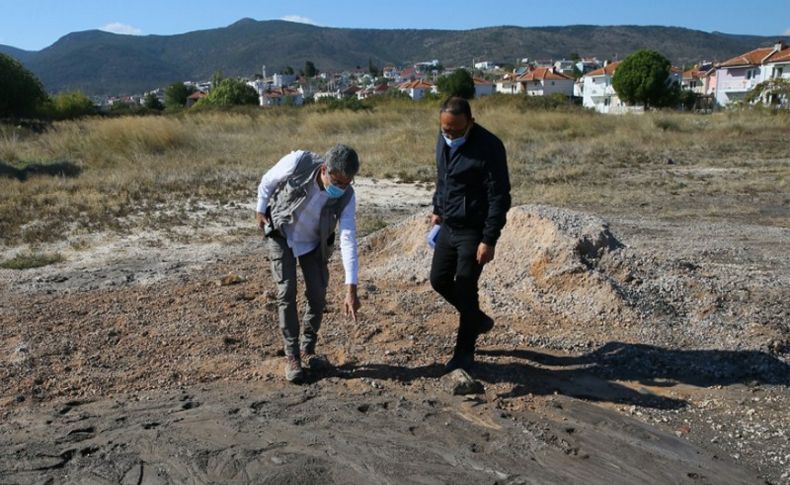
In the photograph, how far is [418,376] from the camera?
417 centimetres

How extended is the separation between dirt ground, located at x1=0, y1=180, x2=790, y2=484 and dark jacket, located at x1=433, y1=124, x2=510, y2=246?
3.27 ft

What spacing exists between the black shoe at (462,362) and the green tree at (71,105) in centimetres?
3293

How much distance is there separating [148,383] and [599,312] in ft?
10.4

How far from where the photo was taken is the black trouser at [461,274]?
384 cm

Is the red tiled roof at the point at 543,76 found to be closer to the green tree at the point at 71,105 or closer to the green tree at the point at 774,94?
the green tree at the point at 774,94

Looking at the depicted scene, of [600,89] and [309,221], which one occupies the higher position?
[600,89]

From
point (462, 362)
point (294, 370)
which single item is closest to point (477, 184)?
point (462, 362)

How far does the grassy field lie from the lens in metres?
10.9

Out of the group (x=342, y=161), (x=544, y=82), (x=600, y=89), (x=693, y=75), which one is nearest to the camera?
(x=342, y=161)

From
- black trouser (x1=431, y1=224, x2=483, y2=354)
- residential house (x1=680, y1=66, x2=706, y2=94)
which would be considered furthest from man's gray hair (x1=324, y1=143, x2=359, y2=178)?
residential house (x1=680, y1=66, x2=706, y2=94)

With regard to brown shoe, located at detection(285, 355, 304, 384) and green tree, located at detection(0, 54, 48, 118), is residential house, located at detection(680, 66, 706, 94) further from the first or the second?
brown shoe, located at detection(285, 355, 304, 384)

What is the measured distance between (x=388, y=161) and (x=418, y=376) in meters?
13.6

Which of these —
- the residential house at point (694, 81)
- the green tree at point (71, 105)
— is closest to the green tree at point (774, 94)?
the green tree at point (71, 105)

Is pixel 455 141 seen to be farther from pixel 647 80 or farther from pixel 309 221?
pixel 647 80
